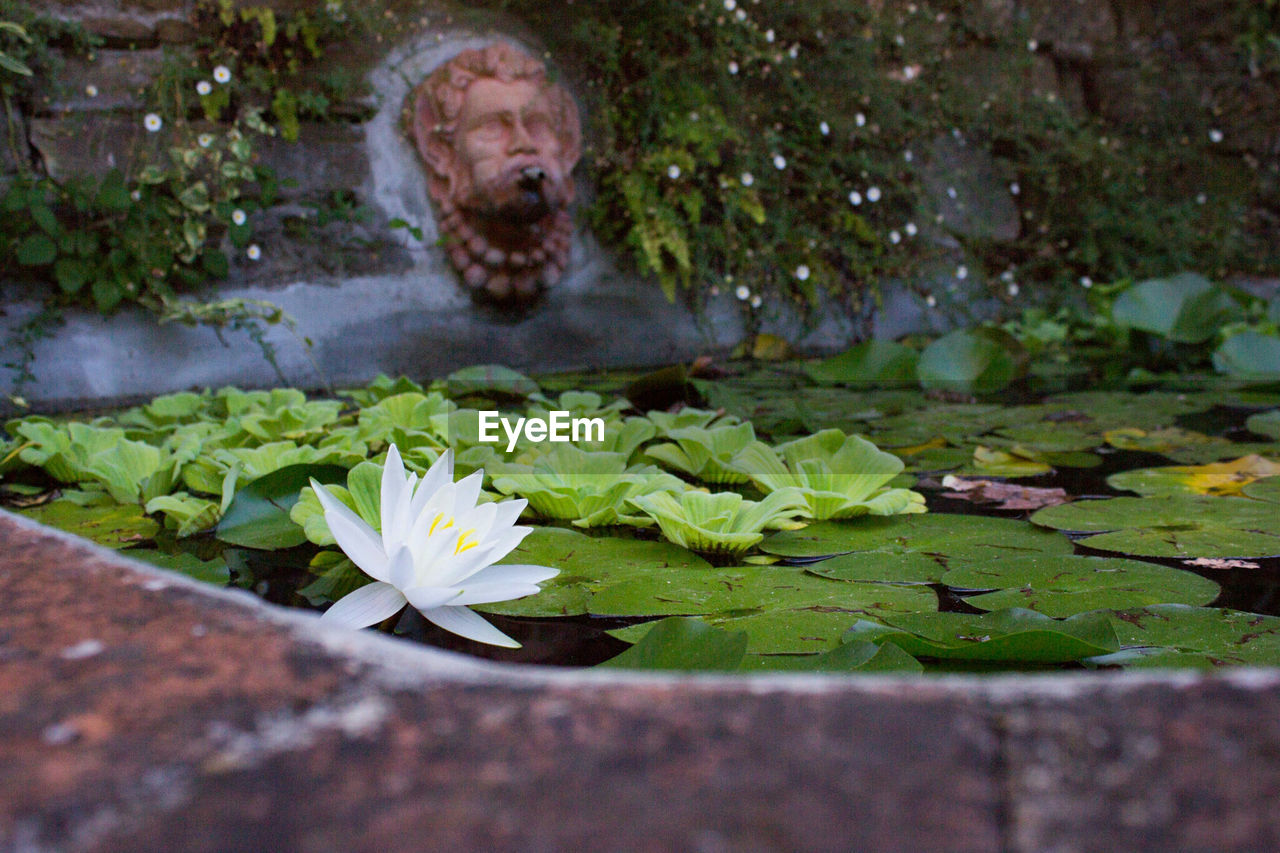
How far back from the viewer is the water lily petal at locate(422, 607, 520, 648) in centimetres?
66

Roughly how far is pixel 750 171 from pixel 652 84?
1.65 feet

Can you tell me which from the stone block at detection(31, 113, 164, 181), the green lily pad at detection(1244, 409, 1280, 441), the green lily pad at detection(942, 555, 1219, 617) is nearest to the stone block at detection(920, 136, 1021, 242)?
the green lily pad at detection(1244, 409, 1280, 441)

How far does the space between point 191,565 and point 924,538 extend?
0.76 metres

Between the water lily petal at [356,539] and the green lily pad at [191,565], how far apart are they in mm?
232

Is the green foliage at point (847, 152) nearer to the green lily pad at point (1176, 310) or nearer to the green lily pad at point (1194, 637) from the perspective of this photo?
the green lily pad at point (1176, 310)

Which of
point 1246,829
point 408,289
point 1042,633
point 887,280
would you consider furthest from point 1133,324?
point 1246,829

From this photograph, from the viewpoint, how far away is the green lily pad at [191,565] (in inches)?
33.2

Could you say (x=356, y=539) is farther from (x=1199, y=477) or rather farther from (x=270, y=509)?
(x=1199, y=477)

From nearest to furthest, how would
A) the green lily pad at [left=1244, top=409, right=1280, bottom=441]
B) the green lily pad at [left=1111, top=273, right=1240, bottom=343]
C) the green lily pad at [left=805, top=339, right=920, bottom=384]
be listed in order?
1. the green lily pad at [left=1244, top=409, right=1280, bottom=441]
2. the green lily pad at [left=805, top=339, right=920, bottom=384]
3. the green lily pad at [left=1111, top=273, right=1240, bottom=343]

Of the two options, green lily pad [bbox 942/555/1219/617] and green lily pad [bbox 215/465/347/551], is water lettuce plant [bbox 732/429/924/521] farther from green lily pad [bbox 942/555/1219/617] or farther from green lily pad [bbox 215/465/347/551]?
green lily pad [bbox 215/465/347/551]

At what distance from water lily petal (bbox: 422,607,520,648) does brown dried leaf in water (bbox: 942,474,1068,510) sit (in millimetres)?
746

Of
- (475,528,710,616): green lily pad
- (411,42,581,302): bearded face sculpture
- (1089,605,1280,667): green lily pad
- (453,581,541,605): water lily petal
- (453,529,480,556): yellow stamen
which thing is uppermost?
(411,42,581,302): bearded face sculpture

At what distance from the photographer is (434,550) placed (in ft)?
2.17

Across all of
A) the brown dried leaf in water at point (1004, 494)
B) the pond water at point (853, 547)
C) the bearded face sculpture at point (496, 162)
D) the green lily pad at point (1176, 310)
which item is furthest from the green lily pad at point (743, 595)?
the green lily pad at point (1176, 310)
